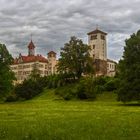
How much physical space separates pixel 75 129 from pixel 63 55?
101 metres

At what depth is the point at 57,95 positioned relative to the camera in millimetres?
106438

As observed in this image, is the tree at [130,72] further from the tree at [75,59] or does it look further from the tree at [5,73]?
the tree at [75,59]

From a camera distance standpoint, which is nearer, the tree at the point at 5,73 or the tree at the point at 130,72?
the tree at the point at 130,72

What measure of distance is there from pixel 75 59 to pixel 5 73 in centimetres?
3842

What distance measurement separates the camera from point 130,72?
228ft

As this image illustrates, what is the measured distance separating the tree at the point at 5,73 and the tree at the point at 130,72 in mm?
24970

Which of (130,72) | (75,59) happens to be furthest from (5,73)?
(75,59)

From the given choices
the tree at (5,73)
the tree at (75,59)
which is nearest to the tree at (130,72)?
the tree at (5,73)

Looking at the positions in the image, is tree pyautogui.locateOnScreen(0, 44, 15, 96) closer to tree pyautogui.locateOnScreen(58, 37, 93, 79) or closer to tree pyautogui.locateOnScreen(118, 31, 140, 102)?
tree pyautogui.locateOnScreen(118, 31, 140, 102)

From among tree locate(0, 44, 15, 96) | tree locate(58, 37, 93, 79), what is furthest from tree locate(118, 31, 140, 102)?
tree locate(58, 37, 93, 79)

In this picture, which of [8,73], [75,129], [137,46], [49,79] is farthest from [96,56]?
[75,129]

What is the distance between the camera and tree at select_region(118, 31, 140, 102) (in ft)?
225

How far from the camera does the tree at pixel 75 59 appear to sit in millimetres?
122188

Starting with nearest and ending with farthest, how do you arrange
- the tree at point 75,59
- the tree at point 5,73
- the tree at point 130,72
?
the tree at point 130,72, the tree at point 5,73, the tree at point 75,59
